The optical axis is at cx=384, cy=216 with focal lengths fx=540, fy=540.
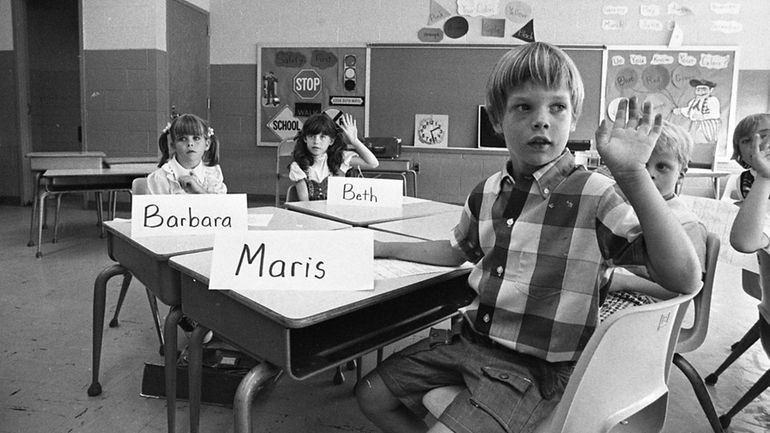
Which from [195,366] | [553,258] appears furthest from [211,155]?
[553,258]

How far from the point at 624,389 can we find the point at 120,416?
1.52 m

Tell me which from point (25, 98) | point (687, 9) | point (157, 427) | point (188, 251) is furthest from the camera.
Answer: point (25, 98)

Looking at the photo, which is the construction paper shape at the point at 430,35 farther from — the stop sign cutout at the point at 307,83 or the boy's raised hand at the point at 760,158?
the boy's raised hand at the point at 760,158

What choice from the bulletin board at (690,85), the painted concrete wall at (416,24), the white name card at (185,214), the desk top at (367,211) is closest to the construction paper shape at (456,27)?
the painted concrete wall at (416,24)

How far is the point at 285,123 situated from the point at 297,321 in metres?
5.30

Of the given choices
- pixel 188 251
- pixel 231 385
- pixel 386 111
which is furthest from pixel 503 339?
pixel 386 111

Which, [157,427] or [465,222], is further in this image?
[157,427]

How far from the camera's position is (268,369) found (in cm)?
94

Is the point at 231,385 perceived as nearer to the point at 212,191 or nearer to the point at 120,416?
the point at 120,416

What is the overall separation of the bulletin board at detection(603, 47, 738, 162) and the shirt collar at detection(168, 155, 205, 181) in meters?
4.24

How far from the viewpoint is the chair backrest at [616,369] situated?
2.44 ft

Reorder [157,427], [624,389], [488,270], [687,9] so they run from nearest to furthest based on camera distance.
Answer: [624,389], [488,270], [157,427], [687,9]

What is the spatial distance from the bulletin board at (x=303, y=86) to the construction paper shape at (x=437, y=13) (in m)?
0.78

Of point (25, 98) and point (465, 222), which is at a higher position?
point (25, 98)
